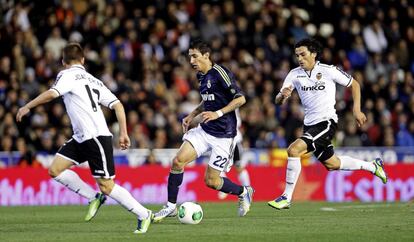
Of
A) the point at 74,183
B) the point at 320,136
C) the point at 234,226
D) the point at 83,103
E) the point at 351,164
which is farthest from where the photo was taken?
the point at 351,164

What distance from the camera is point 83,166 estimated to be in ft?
69.0

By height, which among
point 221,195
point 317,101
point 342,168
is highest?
point 317,101

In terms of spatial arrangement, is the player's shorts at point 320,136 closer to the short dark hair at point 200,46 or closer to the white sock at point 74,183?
the short dark hair at point 200,46

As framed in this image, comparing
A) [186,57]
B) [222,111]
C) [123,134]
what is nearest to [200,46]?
[222,111]

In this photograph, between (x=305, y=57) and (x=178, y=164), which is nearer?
(x=178, y=164)

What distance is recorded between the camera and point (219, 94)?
13.5 meters

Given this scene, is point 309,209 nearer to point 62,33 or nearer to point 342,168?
point 342,168

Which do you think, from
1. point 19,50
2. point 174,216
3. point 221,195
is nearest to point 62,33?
point 19,50

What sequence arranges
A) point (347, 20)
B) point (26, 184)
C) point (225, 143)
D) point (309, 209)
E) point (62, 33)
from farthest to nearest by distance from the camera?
1. point (347, 20)
2. point (62, 33)
3. point (26, 184)
4. point (309, 209)
5. point (225, 143)

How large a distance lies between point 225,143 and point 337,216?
195 centimetres

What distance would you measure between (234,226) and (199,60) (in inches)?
93.8

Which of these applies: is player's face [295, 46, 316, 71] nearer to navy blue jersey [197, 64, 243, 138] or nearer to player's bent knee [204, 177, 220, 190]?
navy blue jersey [197, 64, 243, 138]

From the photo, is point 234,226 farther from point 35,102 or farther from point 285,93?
point 35,102

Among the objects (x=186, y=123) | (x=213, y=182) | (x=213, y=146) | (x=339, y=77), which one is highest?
(x=339, y=77)
